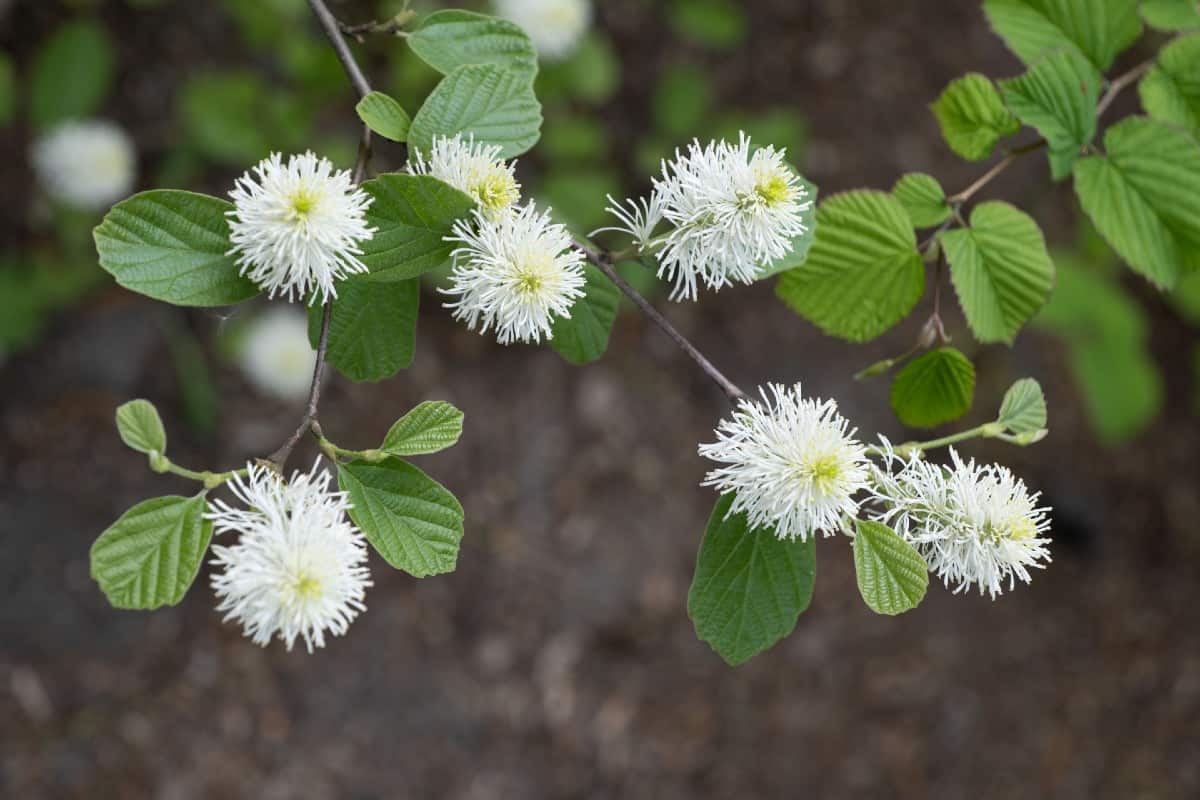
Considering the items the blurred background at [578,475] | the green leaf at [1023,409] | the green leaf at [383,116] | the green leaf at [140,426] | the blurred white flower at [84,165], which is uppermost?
the green leaf at [383,116]

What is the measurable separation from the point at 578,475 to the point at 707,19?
1069 millimetres

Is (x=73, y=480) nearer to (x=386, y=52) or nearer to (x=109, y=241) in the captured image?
(x=386, y=52)

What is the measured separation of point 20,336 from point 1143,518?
2.63 metres

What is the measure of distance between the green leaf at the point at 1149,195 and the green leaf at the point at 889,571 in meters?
0.48

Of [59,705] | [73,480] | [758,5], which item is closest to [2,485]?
[73,480]

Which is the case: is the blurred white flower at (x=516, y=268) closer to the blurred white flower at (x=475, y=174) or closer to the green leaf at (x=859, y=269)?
the blurred white flower at (x=475, y=174)

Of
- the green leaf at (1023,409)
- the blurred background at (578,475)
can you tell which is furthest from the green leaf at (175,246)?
the blurred background at (578,475)

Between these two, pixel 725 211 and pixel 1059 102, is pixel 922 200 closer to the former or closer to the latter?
pixel 1059 102

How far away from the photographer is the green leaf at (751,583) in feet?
2.85

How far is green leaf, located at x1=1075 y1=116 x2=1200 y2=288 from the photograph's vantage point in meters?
1.05

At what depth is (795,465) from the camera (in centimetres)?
75

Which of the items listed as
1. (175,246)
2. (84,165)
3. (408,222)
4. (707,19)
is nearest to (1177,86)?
(408,222)

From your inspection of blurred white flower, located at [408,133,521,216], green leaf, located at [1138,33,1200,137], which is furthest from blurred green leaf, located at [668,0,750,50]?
blurred white flower, located at [408,133,521,216]

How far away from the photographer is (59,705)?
198cm
